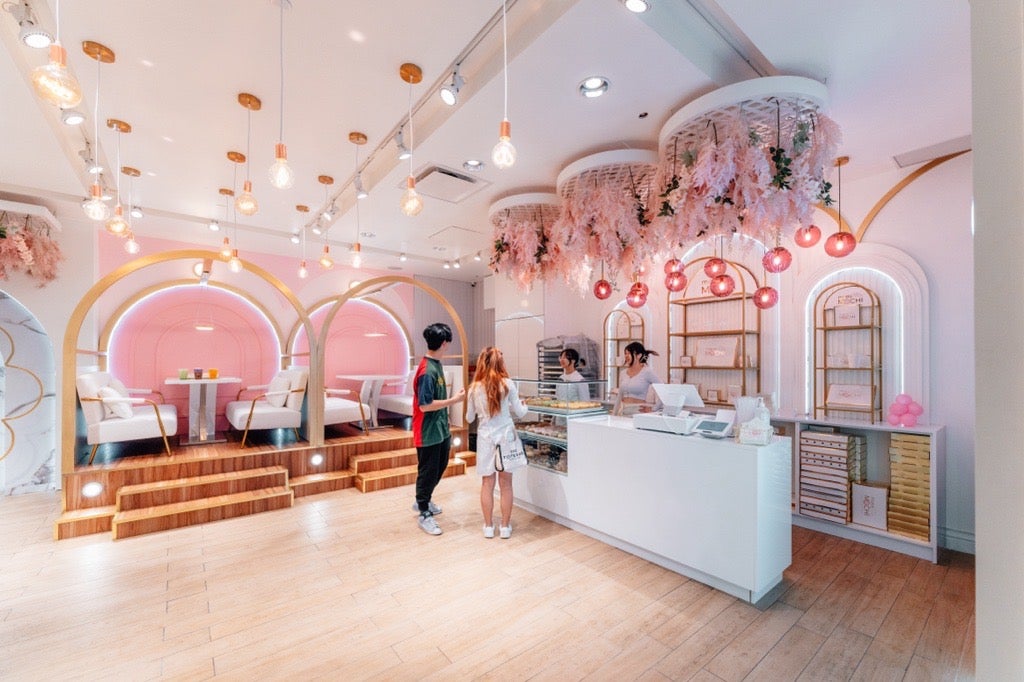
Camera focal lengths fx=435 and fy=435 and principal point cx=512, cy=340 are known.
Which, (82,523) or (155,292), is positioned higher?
(155,292)

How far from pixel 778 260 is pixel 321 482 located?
17.4ft

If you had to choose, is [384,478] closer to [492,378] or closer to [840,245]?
[492,378]

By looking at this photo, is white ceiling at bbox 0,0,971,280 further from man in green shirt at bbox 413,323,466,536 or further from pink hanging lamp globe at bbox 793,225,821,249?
man in green shirt at bbox 413,323,466,536

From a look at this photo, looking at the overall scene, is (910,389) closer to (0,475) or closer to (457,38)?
(457,38)

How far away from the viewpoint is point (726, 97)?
2744 millimetres

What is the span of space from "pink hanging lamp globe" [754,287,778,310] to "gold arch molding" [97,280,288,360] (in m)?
6.88

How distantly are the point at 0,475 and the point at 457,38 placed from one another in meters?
7.16

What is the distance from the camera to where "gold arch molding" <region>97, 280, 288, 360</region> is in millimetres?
5969

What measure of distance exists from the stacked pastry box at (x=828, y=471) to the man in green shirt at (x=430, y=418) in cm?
335

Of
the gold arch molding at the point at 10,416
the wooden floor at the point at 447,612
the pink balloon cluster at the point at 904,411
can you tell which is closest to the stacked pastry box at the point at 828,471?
the wooden floor at the point at 447,612

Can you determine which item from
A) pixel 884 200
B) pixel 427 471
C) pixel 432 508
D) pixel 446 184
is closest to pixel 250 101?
pixel 446 184

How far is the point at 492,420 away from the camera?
3898mm

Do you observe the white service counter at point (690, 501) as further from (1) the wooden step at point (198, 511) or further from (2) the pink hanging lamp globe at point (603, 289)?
(1) the wooden step at point (198, 511)

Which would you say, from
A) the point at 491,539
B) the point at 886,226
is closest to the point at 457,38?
the point at 491,539
